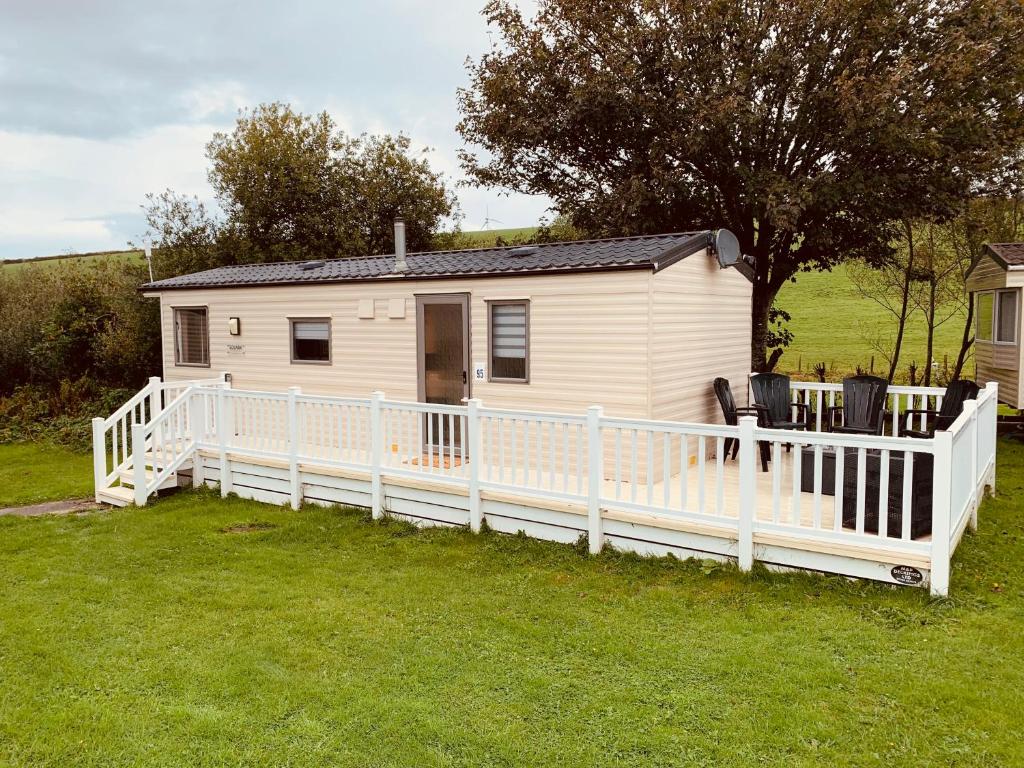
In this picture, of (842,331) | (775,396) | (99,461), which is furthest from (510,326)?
(842,331)

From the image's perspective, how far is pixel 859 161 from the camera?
506 inches

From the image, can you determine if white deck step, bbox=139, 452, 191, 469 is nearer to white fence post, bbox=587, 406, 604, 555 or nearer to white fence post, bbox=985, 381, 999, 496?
white fence post, bbox=587, 406, 604, 555

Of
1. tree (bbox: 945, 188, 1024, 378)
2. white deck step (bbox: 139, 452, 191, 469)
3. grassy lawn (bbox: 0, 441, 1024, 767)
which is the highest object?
tree (bbox: 945, 188, 1024, 378)

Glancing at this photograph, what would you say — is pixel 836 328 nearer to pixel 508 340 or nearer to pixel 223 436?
pixel 508 340

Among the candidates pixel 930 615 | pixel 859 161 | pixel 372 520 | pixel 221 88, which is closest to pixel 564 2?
pixel 859 161

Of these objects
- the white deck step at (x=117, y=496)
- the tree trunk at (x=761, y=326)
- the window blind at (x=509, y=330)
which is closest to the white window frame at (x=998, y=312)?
the tree trunk at (x=761, y=326)

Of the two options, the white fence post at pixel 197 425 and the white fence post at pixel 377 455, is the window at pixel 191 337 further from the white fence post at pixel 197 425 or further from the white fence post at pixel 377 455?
the white fence post at pixel 377 455

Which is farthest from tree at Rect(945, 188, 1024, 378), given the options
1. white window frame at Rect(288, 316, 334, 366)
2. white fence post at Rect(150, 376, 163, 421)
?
white fence post at Rect(150, 376, 163, 421)

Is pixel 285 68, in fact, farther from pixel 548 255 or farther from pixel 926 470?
pixel 926 470

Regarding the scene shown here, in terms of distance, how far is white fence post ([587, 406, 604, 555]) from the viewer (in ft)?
18.7

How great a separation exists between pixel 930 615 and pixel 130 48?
16.6 meters

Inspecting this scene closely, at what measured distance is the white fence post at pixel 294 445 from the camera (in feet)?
25.3

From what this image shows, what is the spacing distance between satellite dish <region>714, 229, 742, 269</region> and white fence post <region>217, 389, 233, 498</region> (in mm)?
5684

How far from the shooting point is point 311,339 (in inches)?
385
